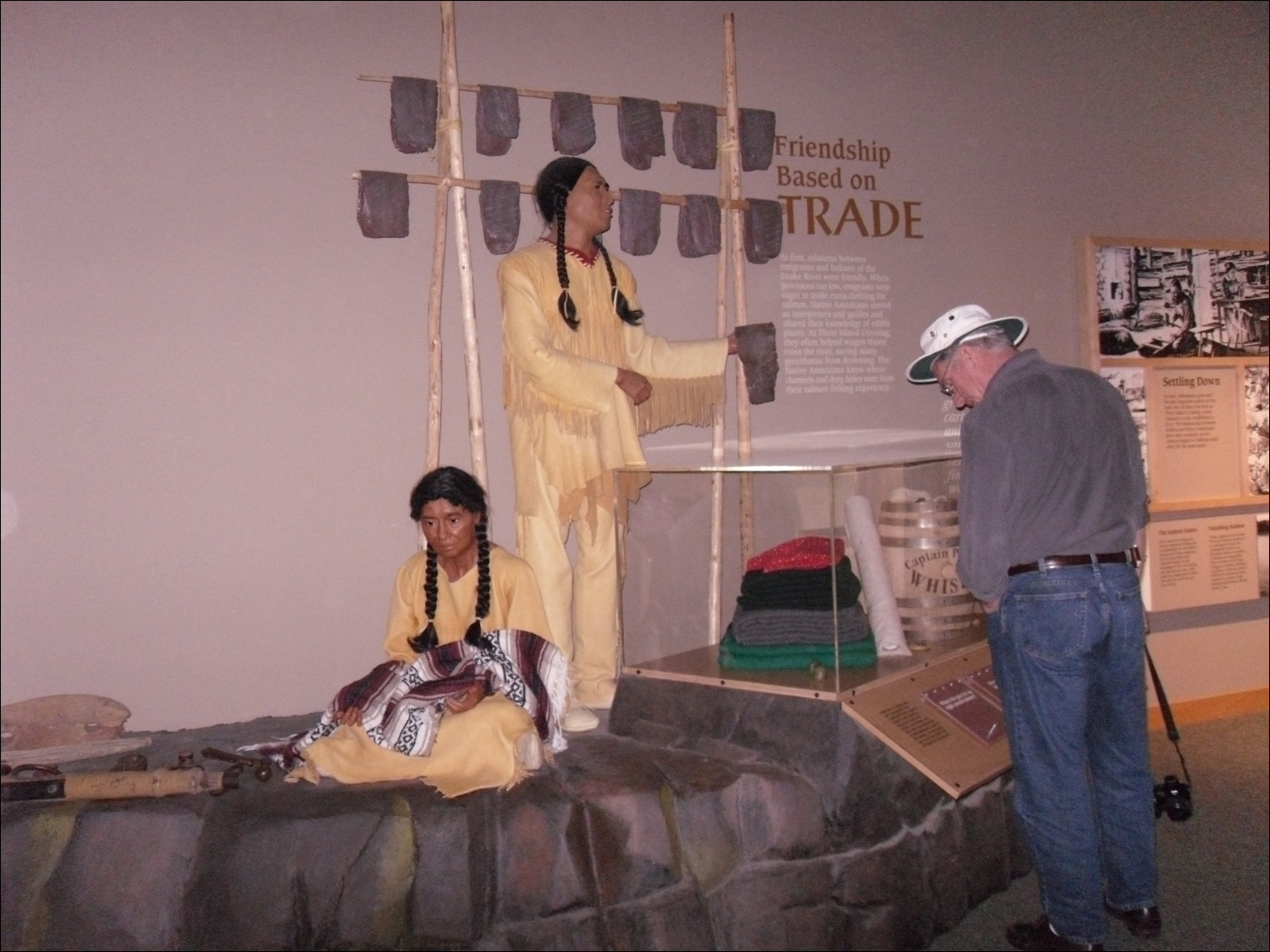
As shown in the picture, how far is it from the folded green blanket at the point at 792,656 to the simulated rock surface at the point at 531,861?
0.48 ft

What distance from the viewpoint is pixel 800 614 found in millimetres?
3020

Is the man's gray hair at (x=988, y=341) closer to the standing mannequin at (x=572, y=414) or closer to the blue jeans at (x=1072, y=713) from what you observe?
the blue jeans at (x=1072, y=713)

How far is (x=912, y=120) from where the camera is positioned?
4617 mm

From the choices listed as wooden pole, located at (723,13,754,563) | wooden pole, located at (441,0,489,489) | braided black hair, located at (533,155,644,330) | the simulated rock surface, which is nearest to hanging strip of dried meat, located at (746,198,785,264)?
wooden pole, located at (723,13,754,563)

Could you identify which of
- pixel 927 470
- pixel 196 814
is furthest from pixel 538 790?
pixel 927 470

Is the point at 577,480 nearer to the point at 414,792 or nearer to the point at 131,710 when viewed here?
the point at 414,792

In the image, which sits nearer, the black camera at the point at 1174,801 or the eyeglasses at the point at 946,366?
the eyeglasses at the point at 946,366

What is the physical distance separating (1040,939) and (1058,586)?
3.11 ft

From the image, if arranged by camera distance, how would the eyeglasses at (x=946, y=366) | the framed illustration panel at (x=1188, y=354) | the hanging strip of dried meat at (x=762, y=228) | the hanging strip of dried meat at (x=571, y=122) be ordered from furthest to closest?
1. the framed illustration panel at (x=1188, y=354)
2. the hanging strip of dried meat at (x=762, y=228)
3. the hanging strip of dried meat at (x=571, y=122)
4. the eyeglasses at (x=946, y=366)

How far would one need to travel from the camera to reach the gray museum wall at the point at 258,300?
11.4ft

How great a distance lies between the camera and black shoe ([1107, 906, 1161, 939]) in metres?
2.80

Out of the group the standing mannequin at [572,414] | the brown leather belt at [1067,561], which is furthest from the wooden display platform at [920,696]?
the brown leather belt at [1067,561]

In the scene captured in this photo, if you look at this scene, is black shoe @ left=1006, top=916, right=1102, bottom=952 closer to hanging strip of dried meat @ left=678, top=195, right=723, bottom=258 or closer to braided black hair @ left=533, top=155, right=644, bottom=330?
braided black hair @ left=533, top=155, right=644, bottom=330

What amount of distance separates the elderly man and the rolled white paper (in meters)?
0.43
